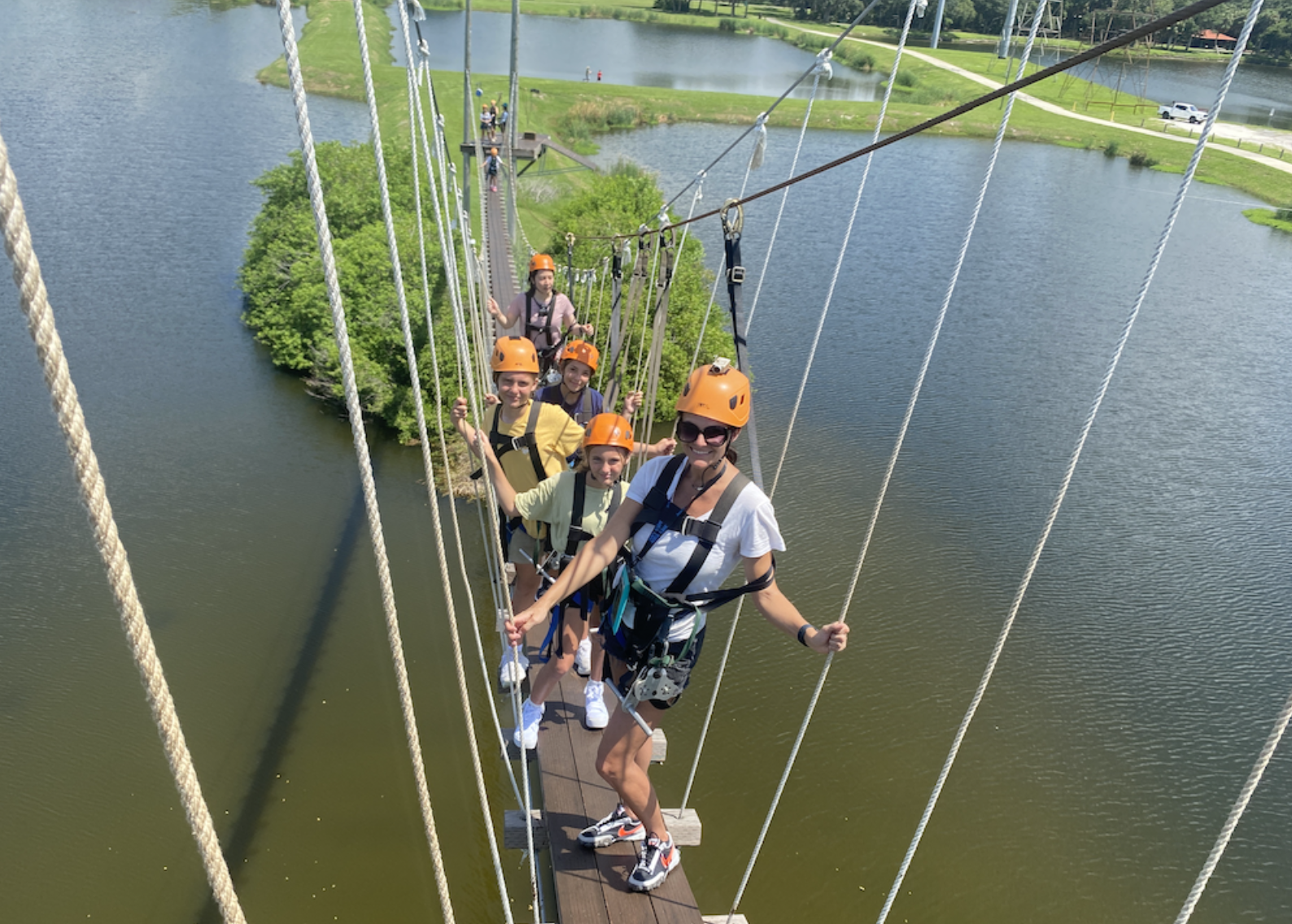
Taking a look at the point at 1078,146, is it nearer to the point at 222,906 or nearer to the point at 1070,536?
the point at 1070,536

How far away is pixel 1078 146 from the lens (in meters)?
25.3

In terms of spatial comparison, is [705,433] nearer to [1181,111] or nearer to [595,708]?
[595,708]

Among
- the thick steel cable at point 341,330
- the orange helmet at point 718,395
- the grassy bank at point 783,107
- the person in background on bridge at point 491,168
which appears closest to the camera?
the thick steel cable at point 341,330

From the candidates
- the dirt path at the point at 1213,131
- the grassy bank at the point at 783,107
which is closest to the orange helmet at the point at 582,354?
the grassy bank at the point at 783,107

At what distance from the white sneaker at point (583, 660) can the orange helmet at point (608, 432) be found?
128 cm

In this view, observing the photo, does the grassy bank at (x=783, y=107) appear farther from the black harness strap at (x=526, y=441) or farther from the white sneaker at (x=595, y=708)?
the white sneaker at (x=595, y=708)

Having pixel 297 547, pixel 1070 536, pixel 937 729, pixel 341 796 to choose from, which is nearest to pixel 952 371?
pixel 1070 536

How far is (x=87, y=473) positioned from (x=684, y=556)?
1.42 m

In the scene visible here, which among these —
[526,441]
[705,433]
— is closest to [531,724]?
[526,441]

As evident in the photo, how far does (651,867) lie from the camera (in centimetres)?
283

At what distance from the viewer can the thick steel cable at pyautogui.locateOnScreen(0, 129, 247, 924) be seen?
1.04m

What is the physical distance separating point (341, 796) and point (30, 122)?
17588 mm

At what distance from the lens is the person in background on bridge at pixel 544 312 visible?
17.0 feet

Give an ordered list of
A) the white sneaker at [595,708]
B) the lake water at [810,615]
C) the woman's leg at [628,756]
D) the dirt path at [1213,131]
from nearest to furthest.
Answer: the woman's leg at [628,756] < the white sneaker at [595,708] < the lake water at [810,615] < the dirt path at [1213,131]
